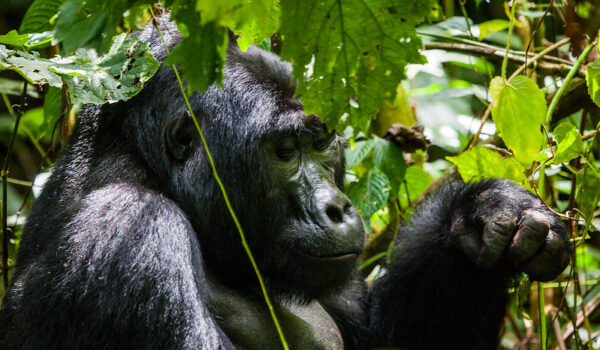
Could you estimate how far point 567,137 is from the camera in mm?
2535

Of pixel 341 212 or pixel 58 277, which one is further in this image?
pixel 341 212

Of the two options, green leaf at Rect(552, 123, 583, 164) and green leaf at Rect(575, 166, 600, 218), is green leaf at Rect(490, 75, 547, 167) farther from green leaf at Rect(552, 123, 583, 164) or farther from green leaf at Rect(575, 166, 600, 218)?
green leaf at Rect(575, 166, 600, 218)

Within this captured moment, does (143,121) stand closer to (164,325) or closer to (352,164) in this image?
(164,325)

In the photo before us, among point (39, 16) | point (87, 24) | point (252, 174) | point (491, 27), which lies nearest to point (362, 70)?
point (87, 24)

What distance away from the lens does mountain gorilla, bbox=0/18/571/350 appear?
231cm

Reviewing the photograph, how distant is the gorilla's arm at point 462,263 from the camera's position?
2.64 meters

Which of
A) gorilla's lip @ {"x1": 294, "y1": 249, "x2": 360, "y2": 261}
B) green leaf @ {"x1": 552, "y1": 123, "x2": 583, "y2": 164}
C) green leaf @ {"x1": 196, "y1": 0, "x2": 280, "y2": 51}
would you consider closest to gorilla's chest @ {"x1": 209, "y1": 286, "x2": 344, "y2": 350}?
gorilla's lip @ {"x1": 294, "y1": 249, "x2": 360, "y2": 261}

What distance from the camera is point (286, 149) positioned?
2732mm

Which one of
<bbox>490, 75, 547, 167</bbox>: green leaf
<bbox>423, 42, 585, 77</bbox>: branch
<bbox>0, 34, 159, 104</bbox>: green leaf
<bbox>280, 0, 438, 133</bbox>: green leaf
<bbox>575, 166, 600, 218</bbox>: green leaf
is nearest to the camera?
<bbox>280, 0, 438, 133</bbox>: green leaf

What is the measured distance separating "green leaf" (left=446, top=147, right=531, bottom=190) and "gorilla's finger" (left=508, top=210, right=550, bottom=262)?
0.31 m

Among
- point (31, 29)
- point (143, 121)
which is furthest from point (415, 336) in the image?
point (31, 29)

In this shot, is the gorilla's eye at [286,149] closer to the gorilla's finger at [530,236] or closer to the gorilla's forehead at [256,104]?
the gorilla's forehead at [256,104]

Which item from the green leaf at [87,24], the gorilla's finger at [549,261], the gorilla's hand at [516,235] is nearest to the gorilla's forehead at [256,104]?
the gorilla's hand at [516,235]

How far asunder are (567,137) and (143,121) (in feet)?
5.86
